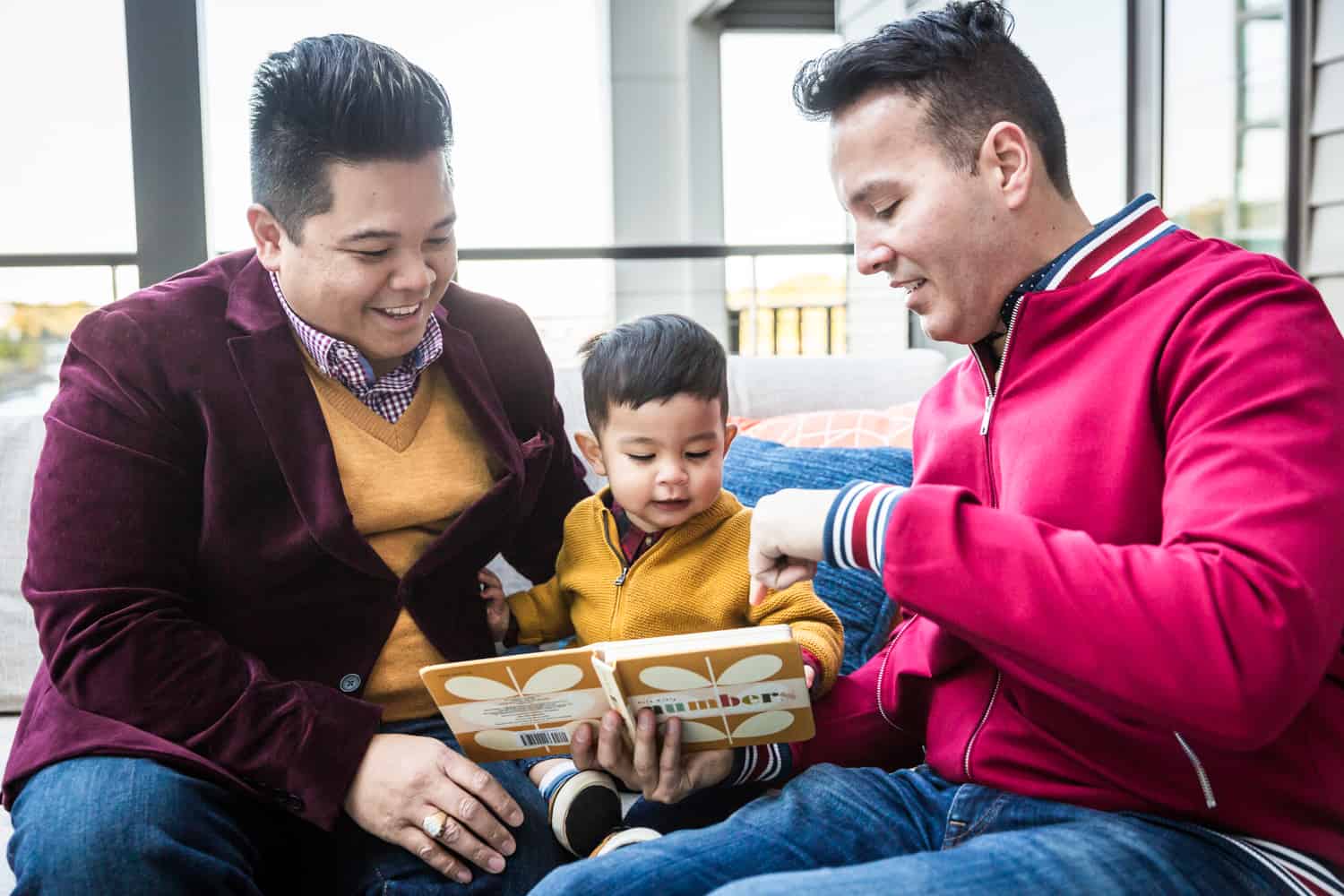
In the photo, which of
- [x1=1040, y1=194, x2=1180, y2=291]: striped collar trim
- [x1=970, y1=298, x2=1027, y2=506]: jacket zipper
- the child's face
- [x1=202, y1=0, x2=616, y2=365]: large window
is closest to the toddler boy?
the child's face

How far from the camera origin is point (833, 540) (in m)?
1.04

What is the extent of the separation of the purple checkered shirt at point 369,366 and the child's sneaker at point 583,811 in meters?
0.55

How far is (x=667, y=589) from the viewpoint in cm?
156

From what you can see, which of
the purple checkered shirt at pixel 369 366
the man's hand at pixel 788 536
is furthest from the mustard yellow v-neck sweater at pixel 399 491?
the man's hand at pixel 788 536

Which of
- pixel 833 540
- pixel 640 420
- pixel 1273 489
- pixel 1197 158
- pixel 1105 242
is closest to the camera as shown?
pixel 1273 489

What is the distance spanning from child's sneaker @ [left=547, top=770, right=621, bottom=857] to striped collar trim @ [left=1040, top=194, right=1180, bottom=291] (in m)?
0.80

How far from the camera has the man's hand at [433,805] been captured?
1.28 metres

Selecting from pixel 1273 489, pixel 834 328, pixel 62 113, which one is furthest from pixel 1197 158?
pixel 62 113

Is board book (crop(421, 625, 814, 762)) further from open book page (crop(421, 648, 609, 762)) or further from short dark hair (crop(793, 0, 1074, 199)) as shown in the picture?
short dark hair (crop(793, 0, 1074, 199))

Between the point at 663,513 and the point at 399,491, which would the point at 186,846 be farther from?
the point at 663,513

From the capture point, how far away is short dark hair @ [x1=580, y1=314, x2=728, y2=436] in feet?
5.09

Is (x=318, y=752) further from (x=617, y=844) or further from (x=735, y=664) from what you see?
(x=735, y=664)

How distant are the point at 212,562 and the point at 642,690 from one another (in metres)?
0.57

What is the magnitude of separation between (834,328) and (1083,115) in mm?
1968
